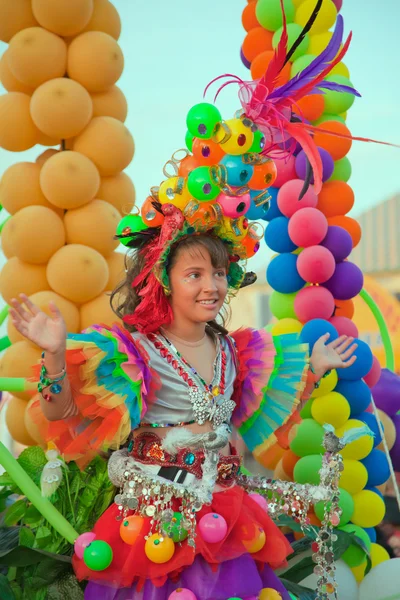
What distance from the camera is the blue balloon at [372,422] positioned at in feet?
8.96

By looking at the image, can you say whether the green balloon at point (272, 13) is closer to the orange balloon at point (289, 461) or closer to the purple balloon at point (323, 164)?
the purple balloon at point (323, 164)

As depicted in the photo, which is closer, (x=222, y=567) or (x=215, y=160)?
(x=222, y=567)

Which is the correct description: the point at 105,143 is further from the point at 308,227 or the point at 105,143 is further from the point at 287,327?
the point at 287,327

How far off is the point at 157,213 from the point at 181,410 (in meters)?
0.55

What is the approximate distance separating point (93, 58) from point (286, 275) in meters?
1.12

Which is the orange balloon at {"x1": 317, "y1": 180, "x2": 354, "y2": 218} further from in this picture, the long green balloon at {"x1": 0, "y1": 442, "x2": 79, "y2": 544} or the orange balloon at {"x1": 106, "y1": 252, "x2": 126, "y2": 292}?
the long green balloon at {"x1": 0, "y1": 442, "x2": 79, "y2": 544}

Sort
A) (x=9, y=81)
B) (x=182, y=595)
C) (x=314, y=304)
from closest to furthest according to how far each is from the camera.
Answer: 1. (x=182, y=595)
2. (x=314, y=304)
3. (x=9, y=81)

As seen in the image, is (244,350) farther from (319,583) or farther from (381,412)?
(381,412)

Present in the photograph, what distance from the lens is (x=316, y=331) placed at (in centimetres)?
256

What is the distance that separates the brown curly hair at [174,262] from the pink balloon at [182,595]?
77cm

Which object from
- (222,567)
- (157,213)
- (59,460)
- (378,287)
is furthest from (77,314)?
(378,287)

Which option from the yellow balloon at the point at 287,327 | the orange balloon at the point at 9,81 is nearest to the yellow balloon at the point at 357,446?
the yellow balloon at the point at 287,327

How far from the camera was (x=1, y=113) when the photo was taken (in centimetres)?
278

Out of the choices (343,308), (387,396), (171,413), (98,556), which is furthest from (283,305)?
(98,556)
